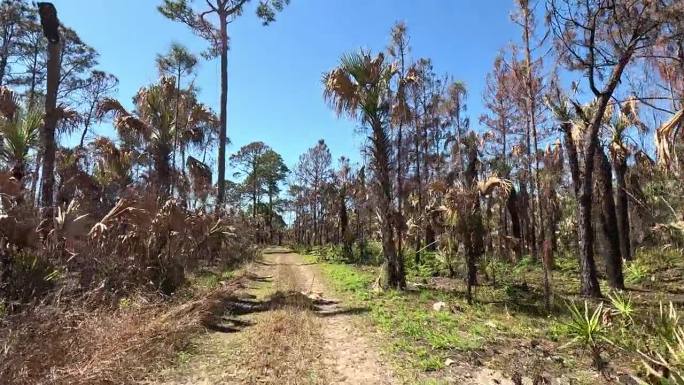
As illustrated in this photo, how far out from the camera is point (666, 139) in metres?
7.79

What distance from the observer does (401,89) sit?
1542 centimetres

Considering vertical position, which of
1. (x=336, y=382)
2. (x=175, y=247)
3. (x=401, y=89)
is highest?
(x=401, y=89)

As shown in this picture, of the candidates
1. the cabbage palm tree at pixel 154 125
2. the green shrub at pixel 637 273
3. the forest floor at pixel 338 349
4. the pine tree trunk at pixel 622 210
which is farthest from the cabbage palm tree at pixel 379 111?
the pine tree trunk at pixel 622 210

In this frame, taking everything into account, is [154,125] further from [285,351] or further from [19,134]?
[285,351]

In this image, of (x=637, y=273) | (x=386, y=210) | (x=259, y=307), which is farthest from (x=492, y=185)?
(x=637, y=273)

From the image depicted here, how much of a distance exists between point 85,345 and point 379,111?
10.2 meters

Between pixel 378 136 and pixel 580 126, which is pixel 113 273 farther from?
pixel 580 126

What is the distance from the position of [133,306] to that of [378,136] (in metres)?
8.29

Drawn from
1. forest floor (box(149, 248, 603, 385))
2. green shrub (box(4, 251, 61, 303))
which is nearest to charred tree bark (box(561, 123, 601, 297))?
forest floor (box(149, 248, 603, 385))

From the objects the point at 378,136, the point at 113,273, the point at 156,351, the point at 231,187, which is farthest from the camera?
the point at 231,187

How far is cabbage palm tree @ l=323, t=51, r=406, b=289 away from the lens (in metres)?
13.5

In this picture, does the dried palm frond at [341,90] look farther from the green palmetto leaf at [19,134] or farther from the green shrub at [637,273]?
the green shrub at [637,273]

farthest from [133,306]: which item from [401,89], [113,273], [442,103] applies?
[442,103]

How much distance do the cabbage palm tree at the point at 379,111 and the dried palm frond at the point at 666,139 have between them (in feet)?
22.5
